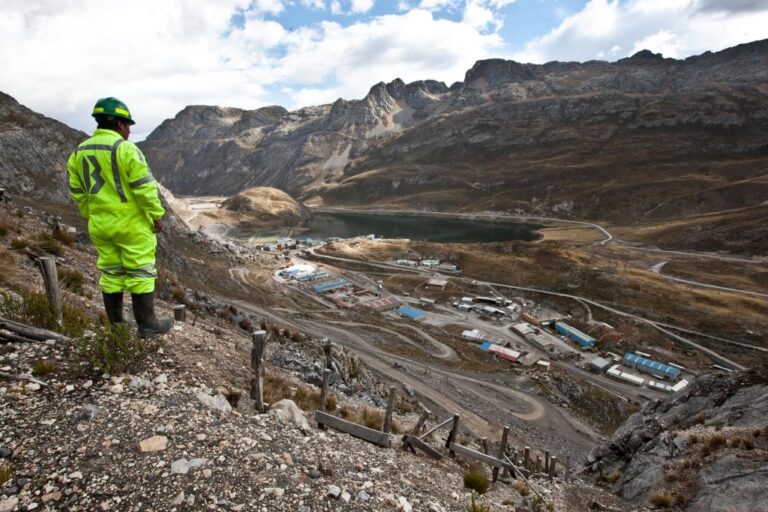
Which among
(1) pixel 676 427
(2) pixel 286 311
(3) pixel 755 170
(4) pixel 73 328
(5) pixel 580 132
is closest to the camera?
(4) pixel 73 328

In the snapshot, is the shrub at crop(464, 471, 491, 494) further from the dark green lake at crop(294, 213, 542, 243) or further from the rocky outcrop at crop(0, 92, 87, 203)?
the dark green lake at crop(294, 213, 542, 243)

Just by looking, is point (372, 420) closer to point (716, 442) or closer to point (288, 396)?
point (288, 396)

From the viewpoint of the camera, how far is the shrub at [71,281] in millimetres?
11663

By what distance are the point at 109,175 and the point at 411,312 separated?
54.6m

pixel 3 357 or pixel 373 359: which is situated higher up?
pixel 3 357

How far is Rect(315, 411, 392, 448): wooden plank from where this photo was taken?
7.81 metres

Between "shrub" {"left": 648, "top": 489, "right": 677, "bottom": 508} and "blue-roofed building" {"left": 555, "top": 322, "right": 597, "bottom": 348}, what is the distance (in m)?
44.7

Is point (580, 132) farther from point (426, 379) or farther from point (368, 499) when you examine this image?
point (368, 499)

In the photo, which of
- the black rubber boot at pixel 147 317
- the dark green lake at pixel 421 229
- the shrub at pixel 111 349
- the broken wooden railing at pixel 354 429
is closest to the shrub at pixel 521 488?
the broken wooden railing at pixel 354 429

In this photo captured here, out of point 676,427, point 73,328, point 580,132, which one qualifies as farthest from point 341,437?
point 580,132

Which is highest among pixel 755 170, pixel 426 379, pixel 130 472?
pixel 755 170

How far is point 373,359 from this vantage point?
35.9 m

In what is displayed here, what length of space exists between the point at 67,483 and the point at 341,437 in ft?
14.3

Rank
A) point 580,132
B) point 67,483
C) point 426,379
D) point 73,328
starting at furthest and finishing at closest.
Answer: point 580,132
point 426,379
point 73,328
point 67,483
